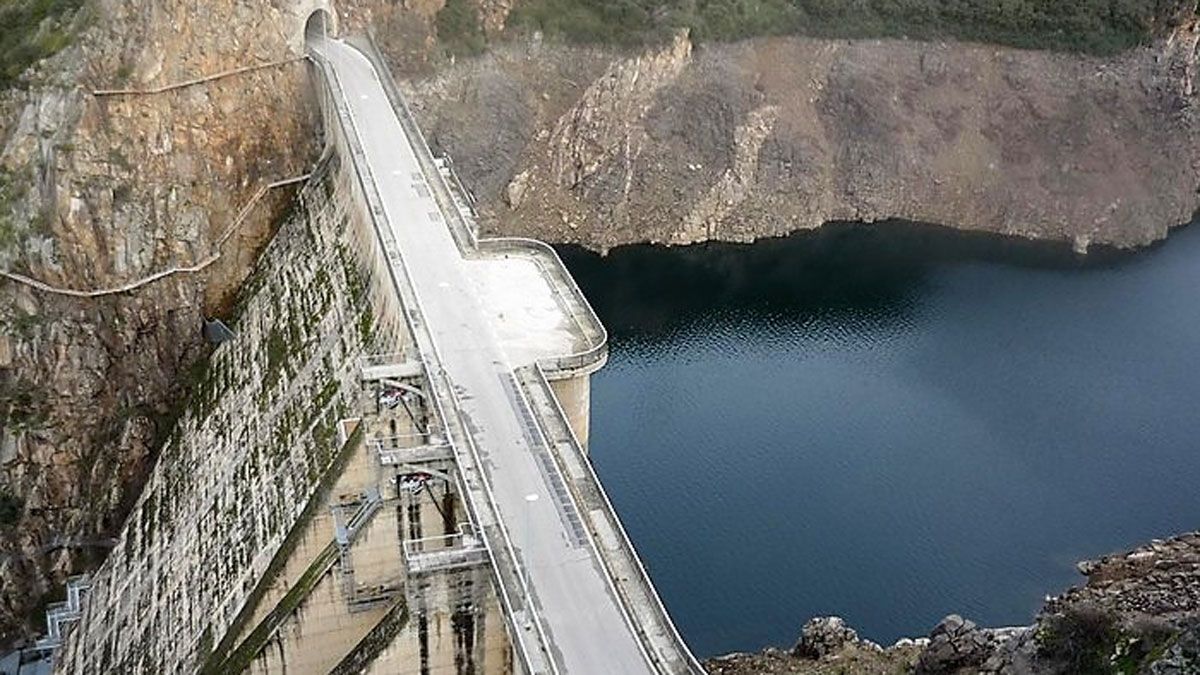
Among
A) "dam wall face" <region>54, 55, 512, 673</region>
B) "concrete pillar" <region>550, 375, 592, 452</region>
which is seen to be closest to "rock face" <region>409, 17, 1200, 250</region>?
"dam wall face" <region>54, 55, 512, 673</region>

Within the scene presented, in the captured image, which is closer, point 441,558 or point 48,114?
point 441,558

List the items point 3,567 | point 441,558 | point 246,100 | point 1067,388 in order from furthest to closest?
1. point 1067,388
2. point 246,100
3. point 3,567
4. point 441,558

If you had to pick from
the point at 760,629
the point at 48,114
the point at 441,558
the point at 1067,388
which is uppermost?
the point at 48,114

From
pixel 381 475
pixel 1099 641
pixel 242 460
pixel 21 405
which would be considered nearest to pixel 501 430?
pixel 381 475

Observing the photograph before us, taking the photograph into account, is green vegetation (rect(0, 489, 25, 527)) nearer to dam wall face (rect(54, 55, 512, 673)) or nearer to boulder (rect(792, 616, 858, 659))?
dam wall face (rect(54, 55, 512, 673))

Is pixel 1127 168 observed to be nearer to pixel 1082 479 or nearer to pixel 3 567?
pixel 1082 479

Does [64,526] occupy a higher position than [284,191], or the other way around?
[284,191]

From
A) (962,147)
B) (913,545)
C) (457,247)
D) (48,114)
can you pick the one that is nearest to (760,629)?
(913,545)
